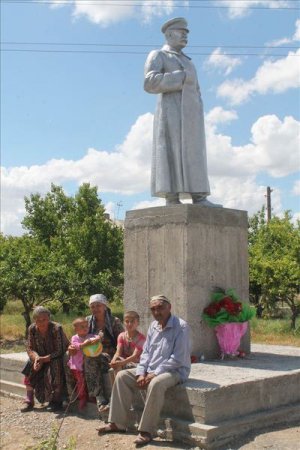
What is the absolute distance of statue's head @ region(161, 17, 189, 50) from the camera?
7418mm

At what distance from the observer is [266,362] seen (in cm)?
663

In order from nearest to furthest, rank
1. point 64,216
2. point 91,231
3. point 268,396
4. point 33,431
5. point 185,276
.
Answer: point 268,396
point 33,431
point 185,276
point 91,231
point 64,216

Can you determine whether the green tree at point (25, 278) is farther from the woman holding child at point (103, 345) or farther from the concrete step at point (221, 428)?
the concrete step at point (221, 428)

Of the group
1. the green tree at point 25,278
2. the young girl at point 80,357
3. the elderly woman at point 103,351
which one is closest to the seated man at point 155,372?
the elderly woman at point 103,351

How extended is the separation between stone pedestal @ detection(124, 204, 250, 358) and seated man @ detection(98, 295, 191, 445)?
1.38 m

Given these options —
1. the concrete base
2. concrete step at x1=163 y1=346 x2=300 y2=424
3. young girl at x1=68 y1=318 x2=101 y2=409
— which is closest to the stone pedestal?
concrete step at x1=163 y1=346 x2=300 y2=424

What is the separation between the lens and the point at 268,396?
548 cm

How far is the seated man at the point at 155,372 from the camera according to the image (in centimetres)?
501

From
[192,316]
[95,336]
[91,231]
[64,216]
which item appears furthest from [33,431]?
[64,216]

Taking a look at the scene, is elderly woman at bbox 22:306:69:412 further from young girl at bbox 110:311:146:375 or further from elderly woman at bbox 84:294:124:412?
young girl at bbox 110:311:146:375

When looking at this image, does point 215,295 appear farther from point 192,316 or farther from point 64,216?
point 64,216

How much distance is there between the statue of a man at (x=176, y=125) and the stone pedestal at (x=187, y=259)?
392 mm

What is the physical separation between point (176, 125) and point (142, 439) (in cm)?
399

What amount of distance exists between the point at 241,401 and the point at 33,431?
2.24 meters
